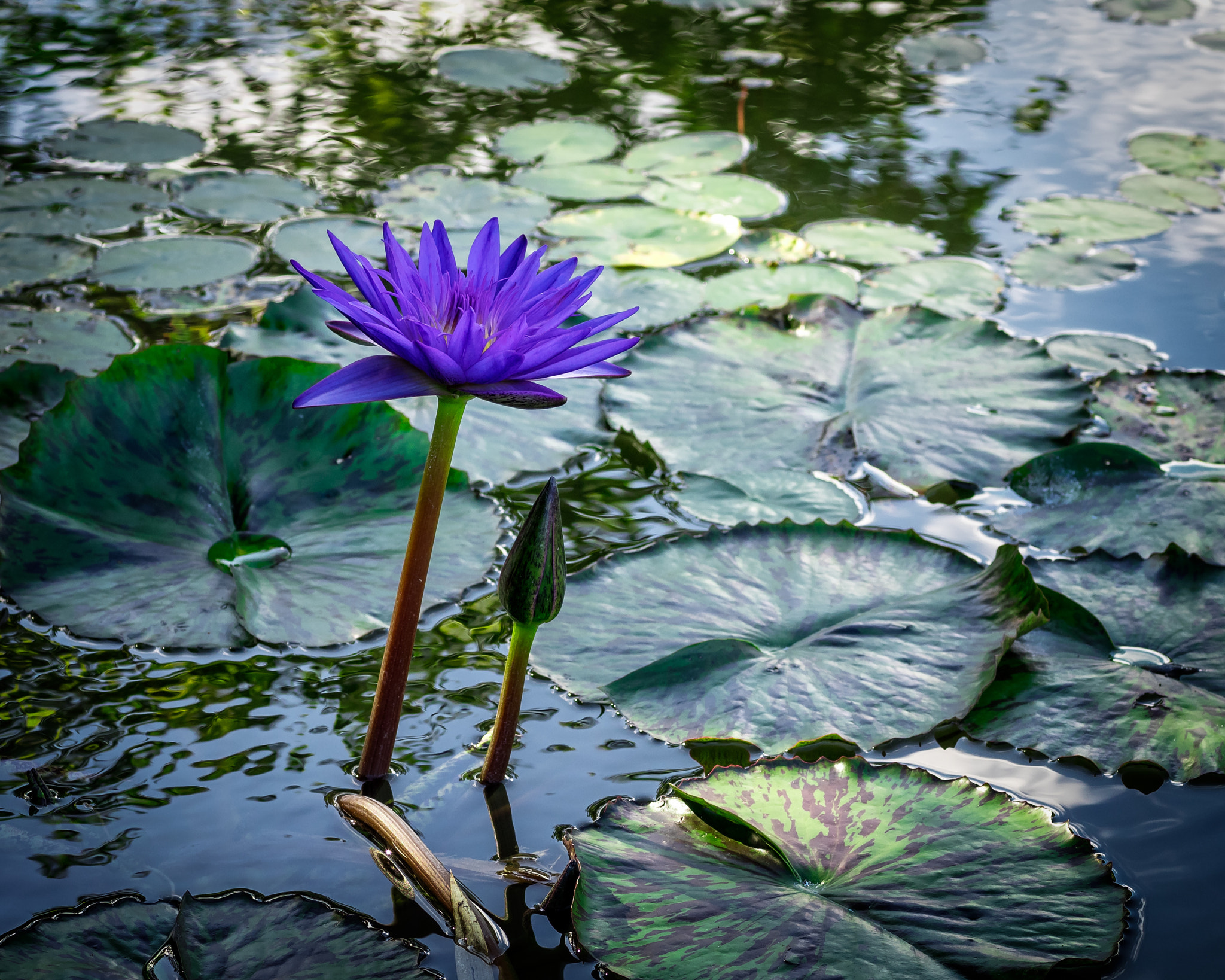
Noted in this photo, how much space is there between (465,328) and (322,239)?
6.93 feet

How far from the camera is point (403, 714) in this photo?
1481 millimetres

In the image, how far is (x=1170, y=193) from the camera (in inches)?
131

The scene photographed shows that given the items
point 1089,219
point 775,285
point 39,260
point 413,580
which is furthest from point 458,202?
point 413,580

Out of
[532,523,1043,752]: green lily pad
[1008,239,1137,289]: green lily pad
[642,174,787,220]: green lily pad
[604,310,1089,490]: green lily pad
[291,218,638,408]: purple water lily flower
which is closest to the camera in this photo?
[291,218,638,408]: purple water lily flower

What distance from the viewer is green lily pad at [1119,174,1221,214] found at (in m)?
3.24

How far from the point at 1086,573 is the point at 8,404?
209 centimetres

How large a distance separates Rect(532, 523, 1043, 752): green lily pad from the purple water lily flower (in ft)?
1.85

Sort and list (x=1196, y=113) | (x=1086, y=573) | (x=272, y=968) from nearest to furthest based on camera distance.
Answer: (x=272, y=968)
(x=1086, y=573)
(x=1196, y=113)

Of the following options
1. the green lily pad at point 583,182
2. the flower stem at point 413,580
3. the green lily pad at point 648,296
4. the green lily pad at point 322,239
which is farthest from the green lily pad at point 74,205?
the flower stem at point 413,580

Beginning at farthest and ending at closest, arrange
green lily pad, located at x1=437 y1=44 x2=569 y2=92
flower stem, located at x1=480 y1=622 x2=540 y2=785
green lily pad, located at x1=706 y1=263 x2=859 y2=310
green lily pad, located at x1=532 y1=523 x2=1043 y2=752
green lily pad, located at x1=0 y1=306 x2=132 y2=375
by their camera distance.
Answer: green lily pad, located at x1=437 y1=44 x2=569 y2=92, green lily pad, located at x1=706 y1=263 x2=859 y2=310, green lily pad, located at x1=0 y1=306 x2=132 y2=375, green lily pad, located at x1=532 y1=523 x2=1043 y2=752, flower stem, located at x1=480 y1=622 x2=540 y2=785

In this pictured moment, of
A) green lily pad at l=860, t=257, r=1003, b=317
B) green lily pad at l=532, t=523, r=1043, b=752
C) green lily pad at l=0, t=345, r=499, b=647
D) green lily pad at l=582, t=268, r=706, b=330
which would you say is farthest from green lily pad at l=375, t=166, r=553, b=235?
green lily pad at l=532, t=523, r=1043, b=752

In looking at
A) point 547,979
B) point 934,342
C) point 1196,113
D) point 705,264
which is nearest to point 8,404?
point 547,979

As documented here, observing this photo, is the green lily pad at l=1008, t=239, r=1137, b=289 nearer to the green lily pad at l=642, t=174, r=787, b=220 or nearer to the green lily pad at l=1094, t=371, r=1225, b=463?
the green lily pad at l=1094, t=371, r=1225, b=463

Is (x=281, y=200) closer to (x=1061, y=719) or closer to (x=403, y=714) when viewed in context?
(x=403, y=714)
